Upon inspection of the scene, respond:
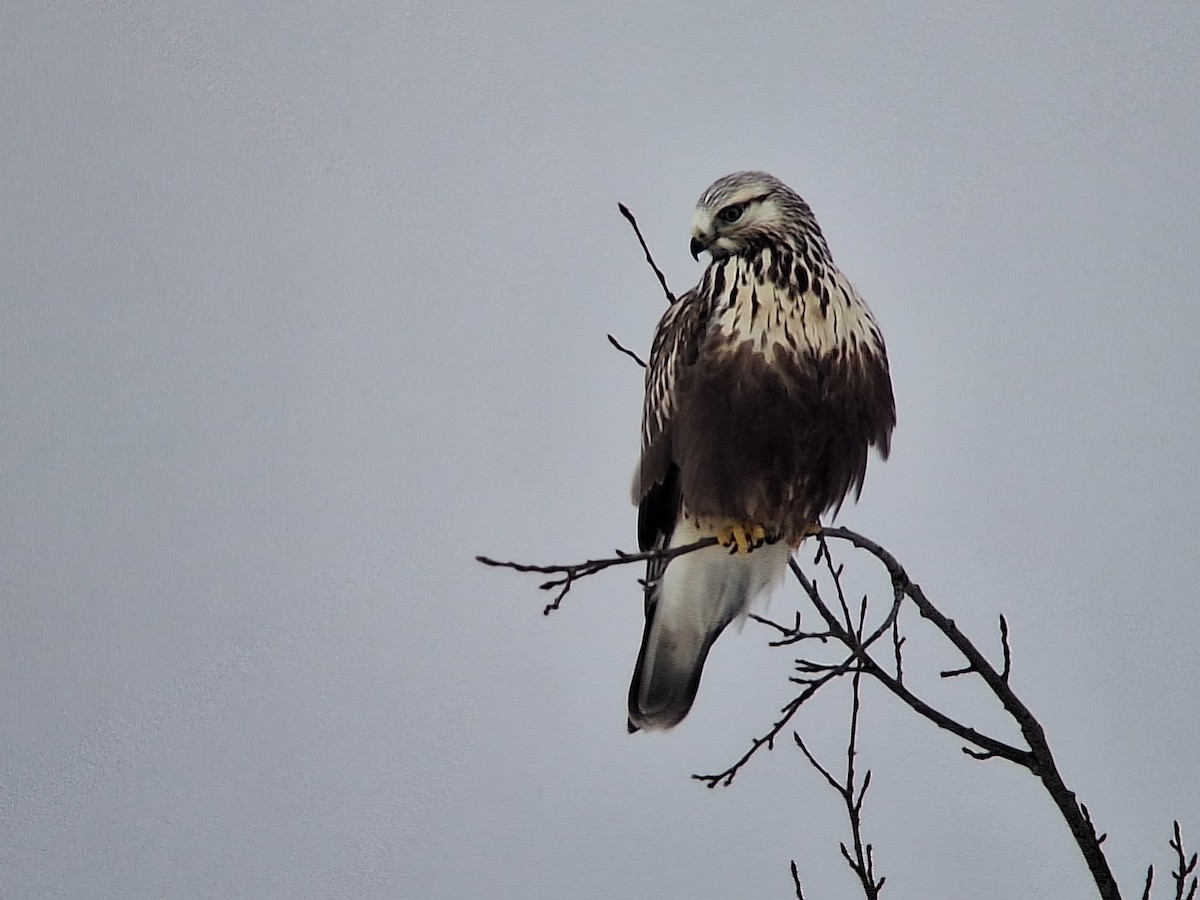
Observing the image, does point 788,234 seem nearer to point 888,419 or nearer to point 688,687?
point 888,419

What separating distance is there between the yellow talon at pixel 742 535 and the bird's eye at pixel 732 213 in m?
0.48

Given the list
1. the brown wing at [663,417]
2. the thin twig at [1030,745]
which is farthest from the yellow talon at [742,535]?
the thin twig at [1030,745]

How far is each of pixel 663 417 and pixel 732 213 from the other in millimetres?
336

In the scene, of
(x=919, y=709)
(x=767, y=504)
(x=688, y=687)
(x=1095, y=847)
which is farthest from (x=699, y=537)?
(x=1095, y=847)

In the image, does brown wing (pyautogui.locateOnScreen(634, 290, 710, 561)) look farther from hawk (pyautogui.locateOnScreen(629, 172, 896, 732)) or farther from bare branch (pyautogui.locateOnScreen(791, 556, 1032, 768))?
bare branch (pyautogui.locateOnScreen(791, 556, 1032, 768))

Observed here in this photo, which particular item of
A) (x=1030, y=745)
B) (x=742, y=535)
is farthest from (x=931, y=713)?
(x=742, y=535)

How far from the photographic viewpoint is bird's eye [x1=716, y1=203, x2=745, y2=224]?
1.85 meters

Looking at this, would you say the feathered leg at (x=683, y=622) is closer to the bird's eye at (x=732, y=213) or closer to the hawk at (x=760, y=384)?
the hawk at (x=760, y=384)

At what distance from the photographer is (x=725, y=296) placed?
1865mm

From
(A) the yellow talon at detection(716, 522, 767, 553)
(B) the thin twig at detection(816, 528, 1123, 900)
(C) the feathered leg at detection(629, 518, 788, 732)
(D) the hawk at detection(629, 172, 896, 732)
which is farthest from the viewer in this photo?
(C) the feathered leg at detection(629, 518, 788, 732)

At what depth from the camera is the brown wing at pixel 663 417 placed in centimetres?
189

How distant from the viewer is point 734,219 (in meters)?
1.86

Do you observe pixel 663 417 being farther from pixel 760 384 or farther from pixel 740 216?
pixel 740 216

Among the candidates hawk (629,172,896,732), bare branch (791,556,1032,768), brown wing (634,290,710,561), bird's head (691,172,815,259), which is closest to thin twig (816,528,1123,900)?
bare branch (791,556,1032,768)
